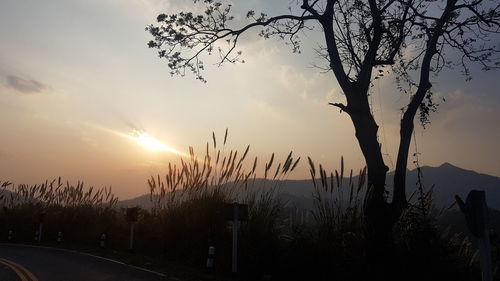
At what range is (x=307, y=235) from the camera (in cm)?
1185

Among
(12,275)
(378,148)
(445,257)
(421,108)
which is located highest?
(421,108)

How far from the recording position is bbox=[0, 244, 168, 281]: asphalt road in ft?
40.0

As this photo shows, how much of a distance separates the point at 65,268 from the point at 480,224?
1138 centimetres

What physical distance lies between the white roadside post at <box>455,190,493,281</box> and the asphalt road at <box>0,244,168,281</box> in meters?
7.34

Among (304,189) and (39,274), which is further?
(304,189)

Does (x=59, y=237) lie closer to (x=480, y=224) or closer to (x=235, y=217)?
(x=235, y=217)

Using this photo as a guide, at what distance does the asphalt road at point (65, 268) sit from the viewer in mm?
12193

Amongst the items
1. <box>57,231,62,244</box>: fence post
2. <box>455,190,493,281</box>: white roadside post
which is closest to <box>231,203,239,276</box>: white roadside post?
<box>455,190,493,281</box>: white roadside post

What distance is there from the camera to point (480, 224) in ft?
24.7

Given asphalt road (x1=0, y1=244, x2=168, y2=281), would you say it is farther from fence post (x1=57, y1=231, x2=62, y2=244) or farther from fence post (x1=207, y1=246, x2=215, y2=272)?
fence post (x1=57, y1=231, x2=62, y2=244)

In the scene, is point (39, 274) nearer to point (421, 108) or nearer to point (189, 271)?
point (189, 271)

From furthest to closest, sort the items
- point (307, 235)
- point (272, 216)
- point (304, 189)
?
point (304, 189) < point (272, 216) < point (307, 235)

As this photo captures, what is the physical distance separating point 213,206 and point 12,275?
18.7ft

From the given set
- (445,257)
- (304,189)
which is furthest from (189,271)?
(304,189)
